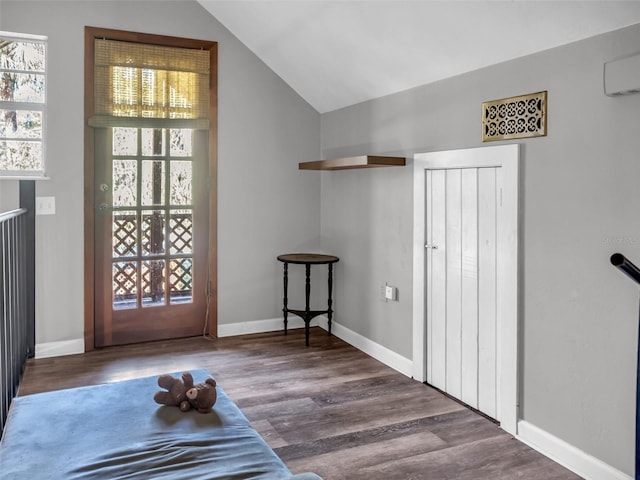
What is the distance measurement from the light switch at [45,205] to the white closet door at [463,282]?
2.59m

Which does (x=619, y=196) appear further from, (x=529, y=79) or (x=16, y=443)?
(x=16, y=443)

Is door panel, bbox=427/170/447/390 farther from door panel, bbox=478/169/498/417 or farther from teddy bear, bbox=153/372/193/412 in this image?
teddy bear, bbox=153/372/193/412

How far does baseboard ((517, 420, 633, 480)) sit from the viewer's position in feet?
7.52

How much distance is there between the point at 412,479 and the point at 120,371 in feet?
7.08

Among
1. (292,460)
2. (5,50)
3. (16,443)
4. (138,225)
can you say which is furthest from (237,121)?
(16,443)

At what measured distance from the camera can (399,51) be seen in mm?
3268

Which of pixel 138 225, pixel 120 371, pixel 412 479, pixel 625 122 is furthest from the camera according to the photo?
pixel 138 225

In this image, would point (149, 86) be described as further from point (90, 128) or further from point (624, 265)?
point (624, 265)

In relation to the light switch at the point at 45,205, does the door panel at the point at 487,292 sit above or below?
below

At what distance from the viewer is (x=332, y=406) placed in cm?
311

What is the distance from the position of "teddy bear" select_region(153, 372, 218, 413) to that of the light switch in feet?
7.40

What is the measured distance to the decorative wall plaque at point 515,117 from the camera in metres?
2.58

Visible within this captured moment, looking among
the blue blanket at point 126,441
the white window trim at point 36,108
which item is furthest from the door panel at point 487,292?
the white window trim at point 36,108

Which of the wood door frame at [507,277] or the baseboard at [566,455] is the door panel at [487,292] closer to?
the wood door frame at [507,277]
